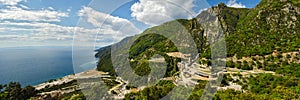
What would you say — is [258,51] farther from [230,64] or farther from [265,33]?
[265,33]

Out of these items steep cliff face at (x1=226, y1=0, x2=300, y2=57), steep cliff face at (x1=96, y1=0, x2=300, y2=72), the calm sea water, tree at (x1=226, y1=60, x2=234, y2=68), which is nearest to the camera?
tree at (x1=226, y1=60, x2=234, y2=68)

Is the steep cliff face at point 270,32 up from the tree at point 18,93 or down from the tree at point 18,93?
up

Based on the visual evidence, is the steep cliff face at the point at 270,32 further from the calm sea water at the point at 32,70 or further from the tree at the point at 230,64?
the calm sea water at the point at 32,70

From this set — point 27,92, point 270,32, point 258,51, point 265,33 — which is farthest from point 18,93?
point 270,32

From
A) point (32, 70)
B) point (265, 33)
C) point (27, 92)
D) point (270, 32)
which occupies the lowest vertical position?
point (27, 92)

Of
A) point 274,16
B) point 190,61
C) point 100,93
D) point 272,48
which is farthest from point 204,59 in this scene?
point 274,16

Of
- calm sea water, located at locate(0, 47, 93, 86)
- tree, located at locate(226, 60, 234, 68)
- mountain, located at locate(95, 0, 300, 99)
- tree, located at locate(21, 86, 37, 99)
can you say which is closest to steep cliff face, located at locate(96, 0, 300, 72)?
mountain, located at locate(95, 0, 300, 99)

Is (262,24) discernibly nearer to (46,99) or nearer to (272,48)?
(272,48)

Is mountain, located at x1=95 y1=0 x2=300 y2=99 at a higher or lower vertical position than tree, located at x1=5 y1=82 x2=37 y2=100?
higher

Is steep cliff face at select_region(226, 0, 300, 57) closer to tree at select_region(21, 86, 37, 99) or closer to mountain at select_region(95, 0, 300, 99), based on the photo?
mountain at select_region(95, 0, 300, 99)

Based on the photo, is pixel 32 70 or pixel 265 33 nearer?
pixel 265 33

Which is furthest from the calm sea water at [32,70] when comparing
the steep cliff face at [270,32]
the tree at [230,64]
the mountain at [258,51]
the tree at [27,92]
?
the steep cliff face at [270,32]

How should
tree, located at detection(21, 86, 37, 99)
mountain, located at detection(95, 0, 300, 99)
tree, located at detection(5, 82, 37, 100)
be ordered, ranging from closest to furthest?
mountain, located at detection(95, 0, 300, 99) → tree, located at detection(5, 82, 37, 100) → tree, located at detection(21, 86, 37, 99)
